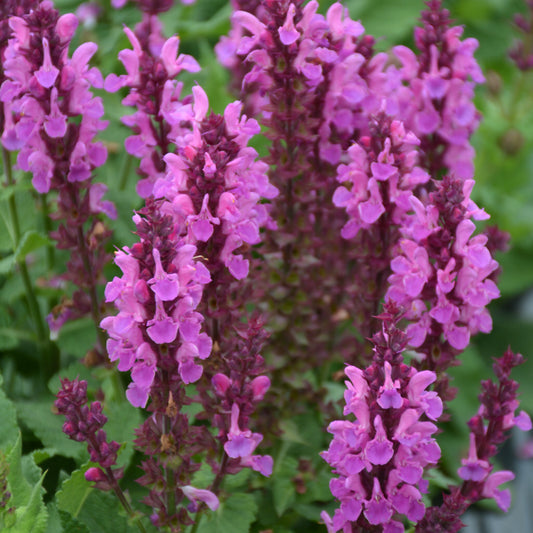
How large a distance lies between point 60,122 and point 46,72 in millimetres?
81

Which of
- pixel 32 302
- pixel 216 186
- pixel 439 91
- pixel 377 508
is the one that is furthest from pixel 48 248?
pixel 377 508

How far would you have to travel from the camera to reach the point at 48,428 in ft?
4.97

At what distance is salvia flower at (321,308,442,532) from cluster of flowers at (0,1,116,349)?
0.61 meters

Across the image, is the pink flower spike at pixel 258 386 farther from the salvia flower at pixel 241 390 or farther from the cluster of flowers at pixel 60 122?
the cluster of flowers at pixel 60 122

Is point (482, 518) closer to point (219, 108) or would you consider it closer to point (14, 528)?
point (219, 108)

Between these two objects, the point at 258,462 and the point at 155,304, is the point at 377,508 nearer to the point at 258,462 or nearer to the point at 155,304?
the point at 258,462

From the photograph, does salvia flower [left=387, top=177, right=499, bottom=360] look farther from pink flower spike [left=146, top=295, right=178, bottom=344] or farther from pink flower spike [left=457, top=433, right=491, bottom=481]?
pink flower spike [left=146, top=295, right=178, bottom=344]

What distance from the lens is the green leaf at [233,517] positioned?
135cm

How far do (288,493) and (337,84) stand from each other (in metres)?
0.74

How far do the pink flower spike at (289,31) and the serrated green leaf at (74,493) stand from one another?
0.71 metres

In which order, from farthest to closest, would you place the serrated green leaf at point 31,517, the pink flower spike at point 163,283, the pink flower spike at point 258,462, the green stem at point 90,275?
the green stem at point 90,275 < the pink flower spike at point 258,462 < the serrated green leaf at point 31,517 < the pink flower spike at point 163,283

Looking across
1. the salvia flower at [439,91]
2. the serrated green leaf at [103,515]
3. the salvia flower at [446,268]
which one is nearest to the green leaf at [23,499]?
the serrated green leaf at [103,515]

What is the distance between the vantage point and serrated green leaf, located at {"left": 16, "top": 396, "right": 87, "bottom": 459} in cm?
148

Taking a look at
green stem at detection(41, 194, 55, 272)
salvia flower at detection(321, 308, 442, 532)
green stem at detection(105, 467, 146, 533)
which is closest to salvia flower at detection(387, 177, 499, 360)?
salvia flower at detection(321, 308, 442, 532)
